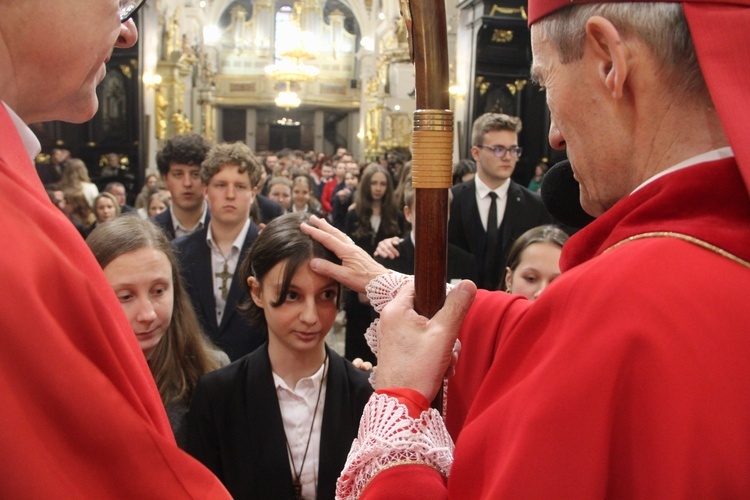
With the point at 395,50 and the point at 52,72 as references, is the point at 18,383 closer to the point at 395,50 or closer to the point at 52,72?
the point at 52,72

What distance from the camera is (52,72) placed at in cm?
112

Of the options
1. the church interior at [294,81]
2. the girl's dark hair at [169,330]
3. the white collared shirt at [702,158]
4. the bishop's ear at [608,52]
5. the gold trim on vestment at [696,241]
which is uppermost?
the church interior at [294,81]

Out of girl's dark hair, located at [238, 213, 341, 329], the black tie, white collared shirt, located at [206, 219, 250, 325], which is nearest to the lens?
girl's dark hair, located at [238, 213, 341, 329]

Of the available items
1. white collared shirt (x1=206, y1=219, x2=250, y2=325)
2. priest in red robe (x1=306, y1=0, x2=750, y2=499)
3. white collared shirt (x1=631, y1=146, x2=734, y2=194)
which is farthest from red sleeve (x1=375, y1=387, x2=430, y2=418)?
white collared shirt (x1=206, y1=219, x2=250, y2=325)

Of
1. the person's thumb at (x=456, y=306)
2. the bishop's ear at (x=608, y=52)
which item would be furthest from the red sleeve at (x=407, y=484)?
the bishop's ear at (x=608, y=52)

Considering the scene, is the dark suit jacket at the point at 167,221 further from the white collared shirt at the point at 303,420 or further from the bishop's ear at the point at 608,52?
the bishop's ear at the point at 608,52

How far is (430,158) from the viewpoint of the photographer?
1.47 m

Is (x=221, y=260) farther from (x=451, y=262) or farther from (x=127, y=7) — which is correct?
(x=127, y=7)

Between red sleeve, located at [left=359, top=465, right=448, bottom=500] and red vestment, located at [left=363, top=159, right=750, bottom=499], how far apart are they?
0.45 ft

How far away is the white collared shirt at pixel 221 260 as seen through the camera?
3457mm

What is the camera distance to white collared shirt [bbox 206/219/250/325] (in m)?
3.46

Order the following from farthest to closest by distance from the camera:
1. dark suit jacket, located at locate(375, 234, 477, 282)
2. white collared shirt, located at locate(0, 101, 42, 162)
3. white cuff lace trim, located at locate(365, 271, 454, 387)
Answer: dark suit jacket, located at locate(375, 234, 477, 282) < white cuff lace trim, located at locate(365, 271, 454, 387) < white collared shirt, located at locate(0, 101, 42, 162)

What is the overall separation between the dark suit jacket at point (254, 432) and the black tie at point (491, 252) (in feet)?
8.08

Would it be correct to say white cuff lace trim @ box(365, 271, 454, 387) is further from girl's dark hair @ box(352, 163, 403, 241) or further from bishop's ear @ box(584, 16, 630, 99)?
girl's dark hair @ box(352, 163, 403, 241)
